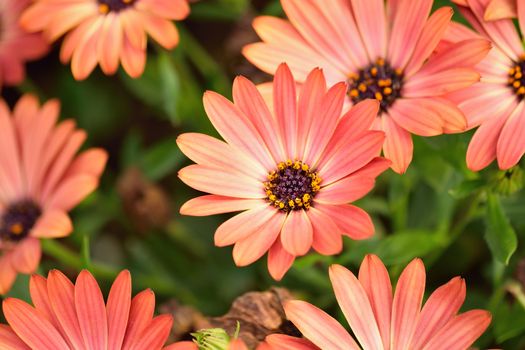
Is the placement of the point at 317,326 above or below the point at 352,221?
below

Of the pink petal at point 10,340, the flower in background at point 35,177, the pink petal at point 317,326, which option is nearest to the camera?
the pink petal at point 317,326

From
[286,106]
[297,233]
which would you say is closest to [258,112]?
[286,106]

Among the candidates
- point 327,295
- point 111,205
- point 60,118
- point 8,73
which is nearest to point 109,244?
point 111,205

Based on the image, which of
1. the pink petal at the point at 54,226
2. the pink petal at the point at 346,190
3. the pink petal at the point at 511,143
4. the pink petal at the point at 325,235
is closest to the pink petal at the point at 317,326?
the pink petal at the point at 325,235

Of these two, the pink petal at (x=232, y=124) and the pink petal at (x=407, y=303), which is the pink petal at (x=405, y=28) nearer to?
the pink petal at (x=232, y=124)

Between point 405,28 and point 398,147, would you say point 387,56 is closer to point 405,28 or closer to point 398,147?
point 405,28

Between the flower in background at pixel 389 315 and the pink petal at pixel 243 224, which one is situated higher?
the pink petal at pixel 243 224
